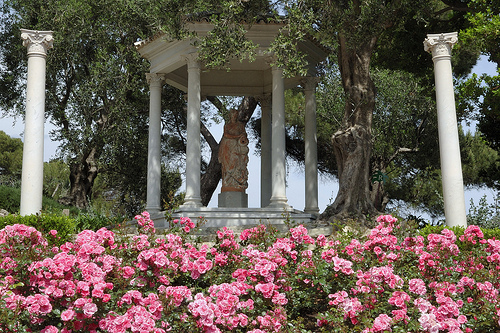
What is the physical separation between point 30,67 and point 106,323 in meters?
10.4

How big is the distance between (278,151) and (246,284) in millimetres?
9593

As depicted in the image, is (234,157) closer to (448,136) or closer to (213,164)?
(448,136)

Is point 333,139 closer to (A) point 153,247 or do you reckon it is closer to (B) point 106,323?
(A) point 153,247

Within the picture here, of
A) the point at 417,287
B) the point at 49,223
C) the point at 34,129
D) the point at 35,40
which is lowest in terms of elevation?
the point at 417,287

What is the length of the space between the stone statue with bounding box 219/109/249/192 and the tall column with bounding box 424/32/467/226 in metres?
6.71

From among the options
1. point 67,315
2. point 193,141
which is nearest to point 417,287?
point 67,315

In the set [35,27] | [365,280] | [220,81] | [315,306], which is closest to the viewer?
[365,280]

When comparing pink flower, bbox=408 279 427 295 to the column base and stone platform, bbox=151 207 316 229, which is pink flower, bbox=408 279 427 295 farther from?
the column base

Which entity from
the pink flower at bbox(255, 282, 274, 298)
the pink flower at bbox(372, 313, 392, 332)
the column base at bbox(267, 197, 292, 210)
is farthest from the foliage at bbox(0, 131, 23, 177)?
the pink flower at bbox(372, 313, 392, 332)

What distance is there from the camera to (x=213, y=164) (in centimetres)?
2697

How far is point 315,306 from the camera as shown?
8352 millimetres

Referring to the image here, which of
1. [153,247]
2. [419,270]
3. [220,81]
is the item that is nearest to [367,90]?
[220,81]

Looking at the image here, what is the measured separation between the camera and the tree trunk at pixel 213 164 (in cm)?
2677

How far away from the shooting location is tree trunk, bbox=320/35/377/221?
1589 cm
